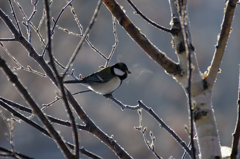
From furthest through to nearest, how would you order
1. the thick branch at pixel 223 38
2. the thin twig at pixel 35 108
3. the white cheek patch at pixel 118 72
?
the white cheek patch at pixel 118 72 → the thick branch at pixel 223 38 → the thin twig at pixel 35 108

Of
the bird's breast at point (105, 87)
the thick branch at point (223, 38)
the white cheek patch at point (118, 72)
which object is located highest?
the white cheek patch at point (118, 72)

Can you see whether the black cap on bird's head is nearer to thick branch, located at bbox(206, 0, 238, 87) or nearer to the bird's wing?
the bird's wing

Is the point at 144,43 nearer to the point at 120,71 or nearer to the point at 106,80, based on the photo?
the point at 106,80

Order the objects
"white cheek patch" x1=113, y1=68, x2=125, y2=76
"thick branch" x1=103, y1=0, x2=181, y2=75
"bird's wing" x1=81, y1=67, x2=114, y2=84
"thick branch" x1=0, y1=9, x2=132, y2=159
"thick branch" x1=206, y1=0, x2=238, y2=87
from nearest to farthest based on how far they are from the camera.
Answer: "thick branch" x1=206, y1=0, x2=238, y2=87, "thick branch" x1=103, y1=0, x2=181, y2=75, "thick branch" x1=0, y1=9, x2=132, y2=159, "bird's wing" x1=81, y1=67, x2=114, y2=84, "white cheek patch" x1=113, y1=68, x2=125, y2=76

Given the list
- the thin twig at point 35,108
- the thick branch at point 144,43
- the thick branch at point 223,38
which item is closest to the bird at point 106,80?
the thick branch at point 144,43

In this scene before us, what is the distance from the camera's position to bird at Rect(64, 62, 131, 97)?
2646 millimetres

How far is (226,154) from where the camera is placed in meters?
1.30

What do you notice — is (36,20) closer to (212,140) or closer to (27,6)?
(27,6)

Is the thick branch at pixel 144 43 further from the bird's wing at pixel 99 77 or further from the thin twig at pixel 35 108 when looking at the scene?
the bird's wing at pixel 99 77

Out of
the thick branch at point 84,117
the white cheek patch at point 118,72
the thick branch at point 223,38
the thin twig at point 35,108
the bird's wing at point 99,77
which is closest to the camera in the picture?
the thin twig at point 35,108

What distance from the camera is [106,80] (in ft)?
8.96

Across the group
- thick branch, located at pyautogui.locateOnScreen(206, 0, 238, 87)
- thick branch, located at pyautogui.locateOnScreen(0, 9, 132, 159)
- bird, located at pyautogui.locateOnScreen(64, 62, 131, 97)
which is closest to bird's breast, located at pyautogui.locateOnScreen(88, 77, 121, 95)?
bird, located at pyautogui.locateOnScreen(64, 62, 131, 97)

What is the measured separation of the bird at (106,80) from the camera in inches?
104

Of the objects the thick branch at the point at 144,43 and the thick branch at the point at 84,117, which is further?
the thick branch at the point at 84,117
